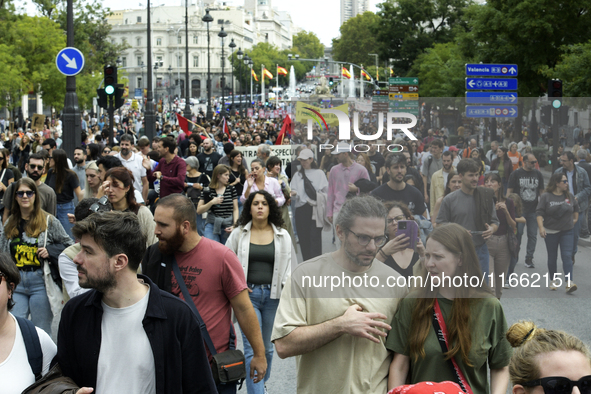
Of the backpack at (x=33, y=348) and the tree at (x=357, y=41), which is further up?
the tree at (x=357, y=41)

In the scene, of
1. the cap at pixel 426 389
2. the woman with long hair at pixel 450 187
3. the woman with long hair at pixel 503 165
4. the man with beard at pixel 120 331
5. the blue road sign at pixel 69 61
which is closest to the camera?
the cap at pixel 426 389

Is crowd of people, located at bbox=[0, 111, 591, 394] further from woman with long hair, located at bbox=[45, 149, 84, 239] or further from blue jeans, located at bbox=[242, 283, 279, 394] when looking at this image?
woman with long hair, located at bbox=[45, 149, 84, 239]

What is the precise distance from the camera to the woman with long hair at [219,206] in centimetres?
907

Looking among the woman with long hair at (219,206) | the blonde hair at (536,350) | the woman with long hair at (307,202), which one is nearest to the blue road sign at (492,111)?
the woman with long hair at (307,202)

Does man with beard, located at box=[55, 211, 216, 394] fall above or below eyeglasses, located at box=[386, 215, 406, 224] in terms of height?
below

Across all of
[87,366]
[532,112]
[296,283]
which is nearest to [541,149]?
[532,112]

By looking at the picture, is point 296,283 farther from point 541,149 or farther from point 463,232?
point 541,149

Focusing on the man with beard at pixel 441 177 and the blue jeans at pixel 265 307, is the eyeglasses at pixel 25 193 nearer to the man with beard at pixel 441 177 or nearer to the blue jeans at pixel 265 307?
the blue jeans at pixel 265 307

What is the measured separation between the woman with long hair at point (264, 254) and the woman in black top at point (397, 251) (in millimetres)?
2210

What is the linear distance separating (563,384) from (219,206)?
7.12m

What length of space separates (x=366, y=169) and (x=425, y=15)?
55790 millimetres

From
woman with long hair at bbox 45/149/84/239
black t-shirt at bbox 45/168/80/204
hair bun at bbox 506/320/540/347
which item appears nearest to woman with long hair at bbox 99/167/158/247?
hair bun at bbox 506/320/540/347

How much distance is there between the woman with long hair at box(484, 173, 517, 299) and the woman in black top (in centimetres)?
36

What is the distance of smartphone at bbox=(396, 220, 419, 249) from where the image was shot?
132 inches
